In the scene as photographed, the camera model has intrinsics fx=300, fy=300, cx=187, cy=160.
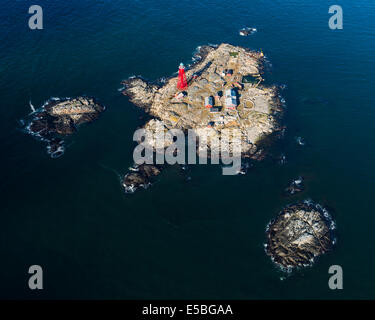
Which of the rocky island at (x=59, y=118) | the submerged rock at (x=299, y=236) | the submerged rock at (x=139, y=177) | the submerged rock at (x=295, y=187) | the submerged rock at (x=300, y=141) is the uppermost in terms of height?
the rocky island at (x=59, y=118)

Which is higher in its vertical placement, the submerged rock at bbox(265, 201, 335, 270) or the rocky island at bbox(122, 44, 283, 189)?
the rocky island at bbox(122, 44, 283, 189)

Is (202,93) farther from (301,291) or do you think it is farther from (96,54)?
(301,291)

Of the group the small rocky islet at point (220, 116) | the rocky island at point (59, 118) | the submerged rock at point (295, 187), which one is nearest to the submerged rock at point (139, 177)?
the small rocky islet at point (220, 116)

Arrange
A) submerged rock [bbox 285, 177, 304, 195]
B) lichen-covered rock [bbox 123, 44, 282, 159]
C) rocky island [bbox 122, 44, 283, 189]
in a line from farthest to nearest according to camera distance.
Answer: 1. lichen-covered rock [bbox 123, 44, 282, 159]
2. rocky island [bbox 122, 44, 283, 189]
3. submerged rock [bbox 285, 177, 304, 195]

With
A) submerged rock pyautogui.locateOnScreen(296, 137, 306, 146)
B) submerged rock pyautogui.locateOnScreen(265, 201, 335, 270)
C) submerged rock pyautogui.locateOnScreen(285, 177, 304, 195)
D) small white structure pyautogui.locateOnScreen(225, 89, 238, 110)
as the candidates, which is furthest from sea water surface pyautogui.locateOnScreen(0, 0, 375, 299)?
small white structure pyautogui.locateOnScreen(225, 89, 238, 110)

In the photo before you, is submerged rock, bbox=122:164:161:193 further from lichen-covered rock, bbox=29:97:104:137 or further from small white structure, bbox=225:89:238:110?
small white structure, bbox=225:89:238:110

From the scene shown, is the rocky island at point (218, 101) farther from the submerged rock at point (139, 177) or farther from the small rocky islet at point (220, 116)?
the submerged rock at point (139, 177)

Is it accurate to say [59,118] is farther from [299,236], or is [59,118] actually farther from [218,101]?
[299,236]
